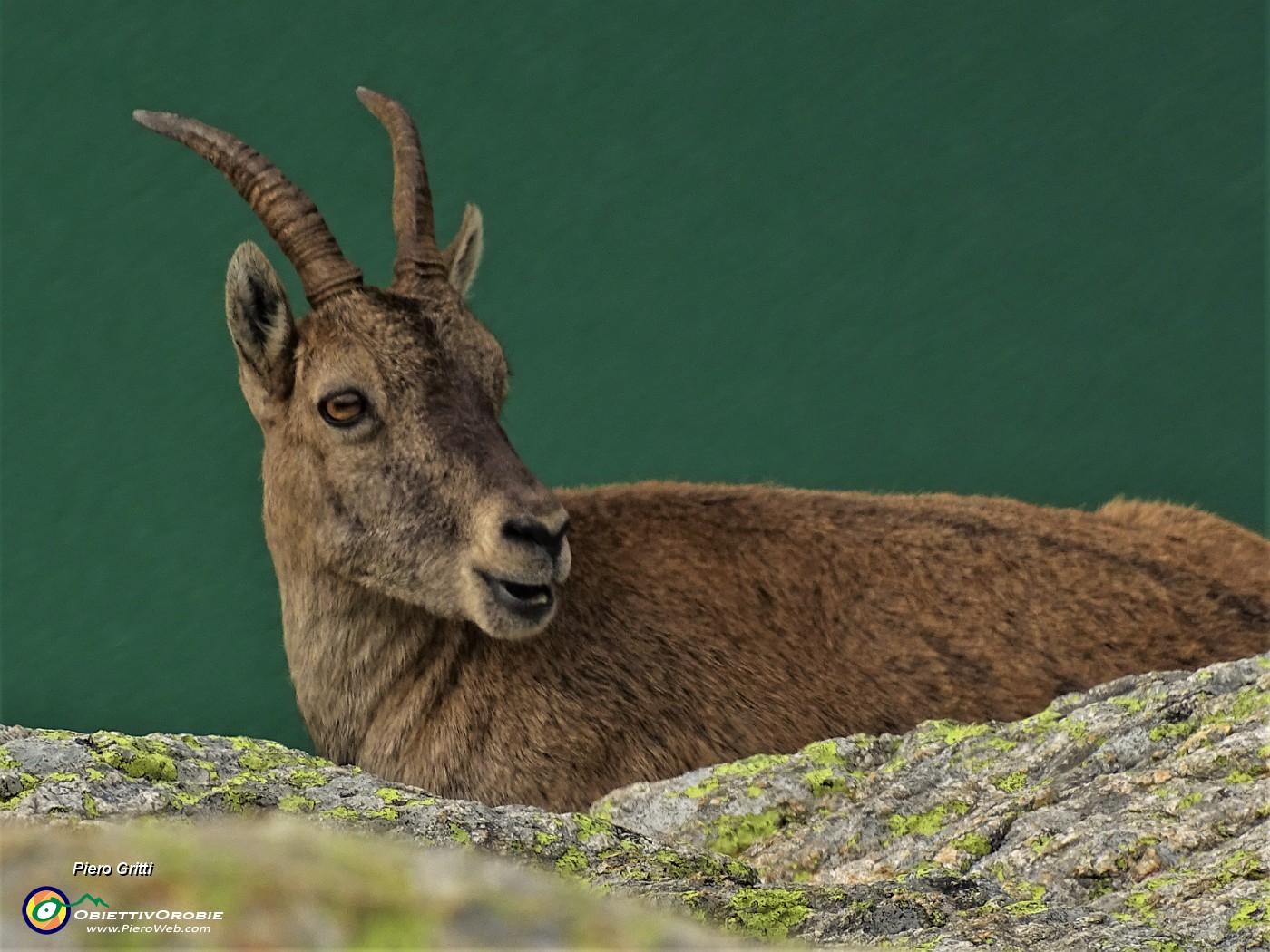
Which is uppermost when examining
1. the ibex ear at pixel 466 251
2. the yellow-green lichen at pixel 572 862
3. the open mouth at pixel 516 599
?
the ibex ear at pixel 466 251

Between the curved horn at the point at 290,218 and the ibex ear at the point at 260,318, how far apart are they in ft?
0.64

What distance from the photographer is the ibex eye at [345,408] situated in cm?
677

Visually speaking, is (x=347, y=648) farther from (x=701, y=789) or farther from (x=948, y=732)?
(x=948, y=732)

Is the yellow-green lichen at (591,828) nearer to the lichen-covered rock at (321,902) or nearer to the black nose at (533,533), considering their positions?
the lichen-covered rock at (321,902)

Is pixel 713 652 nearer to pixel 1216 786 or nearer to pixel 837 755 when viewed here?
pixel 837 755

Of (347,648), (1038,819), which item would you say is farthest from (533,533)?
(1038,819)

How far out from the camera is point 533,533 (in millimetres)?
6379

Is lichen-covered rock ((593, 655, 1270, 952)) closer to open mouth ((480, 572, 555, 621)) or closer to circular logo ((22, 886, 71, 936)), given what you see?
circular logo ((22, 886, 71, 936))

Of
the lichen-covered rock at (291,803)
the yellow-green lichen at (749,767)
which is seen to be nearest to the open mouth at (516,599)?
the yellow-green lichen at (749,767)

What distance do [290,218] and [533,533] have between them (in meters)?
2.04

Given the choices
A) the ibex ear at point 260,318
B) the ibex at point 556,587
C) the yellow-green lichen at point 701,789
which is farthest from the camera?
the ibex ear at point 260,318

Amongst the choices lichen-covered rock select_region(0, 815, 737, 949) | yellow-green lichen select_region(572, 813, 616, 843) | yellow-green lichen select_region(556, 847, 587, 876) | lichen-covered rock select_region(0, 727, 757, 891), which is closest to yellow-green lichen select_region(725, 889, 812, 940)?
lichen-covered rock select_region(0, 727, 757, 891)

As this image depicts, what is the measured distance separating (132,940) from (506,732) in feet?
17.9

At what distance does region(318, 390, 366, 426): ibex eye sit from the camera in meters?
6.77
